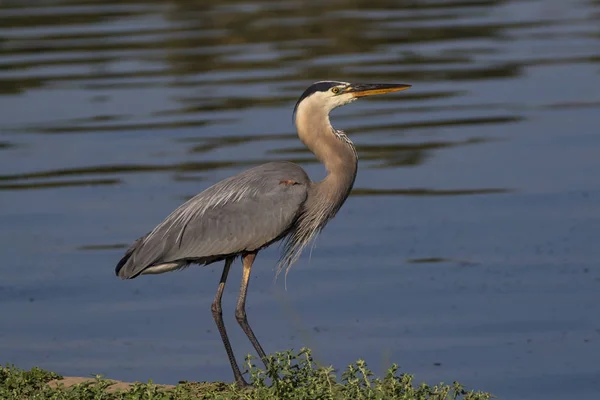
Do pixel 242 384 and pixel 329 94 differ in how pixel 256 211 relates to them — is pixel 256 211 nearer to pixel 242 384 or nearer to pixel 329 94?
pixel 329 94

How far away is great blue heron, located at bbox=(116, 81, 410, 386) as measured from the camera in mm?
7379

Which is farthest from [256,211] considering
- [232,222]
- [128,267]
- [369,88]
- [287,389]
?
[287,389]

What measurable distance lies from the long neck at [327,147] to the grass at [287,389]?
5.14 ft

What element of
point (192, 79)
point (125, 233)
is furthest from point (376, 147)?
point (192, 79)

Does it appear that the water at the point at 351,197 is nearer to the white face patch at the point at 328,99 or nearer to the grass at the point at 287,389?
the grass at the point at 287,389

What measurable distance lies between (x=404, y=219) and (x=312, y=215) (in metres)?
3.34

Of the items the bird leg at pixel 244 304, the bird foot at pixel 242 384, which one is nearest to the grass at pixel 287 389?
the bird foot at pixel 242 384

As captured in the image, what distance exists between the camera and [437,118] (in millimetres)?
14789

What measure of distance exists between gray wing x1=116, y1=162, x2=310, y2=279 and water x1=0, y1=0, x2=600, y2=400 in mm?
869

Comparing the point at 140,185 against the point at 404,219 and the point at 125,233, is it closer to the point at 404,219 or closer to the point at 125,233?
the point at 125,233

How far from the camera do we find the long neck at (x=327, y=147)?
25.1 feet

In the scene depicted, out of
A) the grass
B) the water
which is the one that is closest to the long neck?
the water

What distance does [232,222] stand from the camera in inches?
294

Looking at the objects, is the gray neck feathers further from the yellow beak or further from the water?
the water
